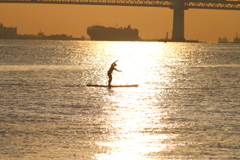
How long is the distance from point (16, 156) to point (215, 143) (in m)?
5.60

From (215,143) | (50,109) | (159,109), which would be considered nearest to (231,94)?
(159,109)

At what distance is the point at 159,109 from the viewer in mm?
28359

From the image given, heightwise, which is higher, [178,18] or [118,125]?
[178,18]

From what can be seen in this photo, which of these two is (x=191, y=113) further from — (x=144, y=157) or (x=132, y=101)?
(x=144, y=157)

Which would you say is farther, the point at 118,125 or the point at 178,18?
the point at 178,18

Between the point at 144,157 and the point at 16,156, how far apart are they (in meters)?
3.14

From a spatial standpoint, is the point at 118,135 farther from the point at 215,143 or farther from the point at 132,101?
the point at 132,101

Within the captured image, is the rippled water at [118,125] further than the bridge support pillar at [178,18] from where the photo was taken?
No

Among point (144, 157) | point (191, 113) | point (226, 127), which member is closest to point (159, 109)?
point (191, 113)

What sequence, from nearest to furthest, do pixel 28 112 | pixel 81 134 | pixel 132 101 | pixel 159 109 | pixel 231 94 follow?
pixel 81 134
pixel 28 112
pixel 159 109
pixel 132 101
pixel 231 94

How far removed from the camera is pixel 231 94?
1443 inches

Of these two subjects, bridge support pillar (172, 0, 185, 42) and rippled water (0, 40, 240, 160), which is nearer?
rippled water (0, 40, 240, 160)

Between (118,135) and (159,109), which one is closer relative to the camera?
(118,135)

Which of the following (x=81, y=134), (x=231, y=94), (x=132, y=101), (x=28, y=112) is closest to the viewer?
(x=81, y=134)
